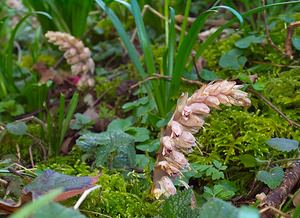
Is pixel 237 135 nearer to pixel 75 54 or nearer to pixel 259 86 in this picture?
pixel 259 86

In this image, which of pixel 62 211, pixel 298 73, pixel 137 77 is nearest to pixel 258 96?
pixel 298 73

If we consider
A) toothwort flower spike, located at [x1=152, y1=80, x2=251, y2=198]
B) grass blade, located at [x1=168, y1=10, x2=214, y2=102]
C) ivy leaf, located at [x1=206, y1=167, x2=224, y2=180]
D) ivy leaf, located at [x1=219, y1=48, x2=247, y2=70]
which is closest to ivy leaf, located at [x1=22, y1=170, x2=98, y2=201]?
toothwort flower spike, located at [x1=152, y1=80, x2=251, y2=198]

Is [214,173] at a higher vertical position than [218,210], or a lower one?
lower

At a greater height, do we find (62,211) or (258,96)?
(62,211)

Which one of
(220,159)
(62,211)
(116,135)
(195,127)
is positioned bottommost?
(220,159)

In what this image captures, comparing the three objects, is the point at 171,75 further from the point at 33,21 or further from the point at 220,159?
the point at 33,21

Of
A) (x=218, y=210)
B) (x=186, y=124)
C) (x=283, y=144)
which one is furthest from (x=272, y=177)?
(x=218, y=210)

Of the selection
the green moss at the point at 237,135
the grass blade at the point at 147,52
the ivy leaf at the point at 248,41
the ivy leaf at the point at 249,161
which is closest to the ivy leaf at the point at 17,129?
the grass blade at the point at 147,52
